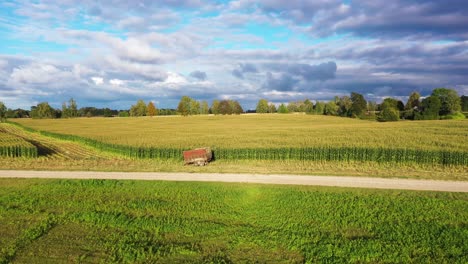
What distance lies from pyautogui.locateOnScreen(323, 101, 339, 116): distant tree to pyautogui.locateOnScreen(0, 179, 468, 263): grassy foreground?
135 metres

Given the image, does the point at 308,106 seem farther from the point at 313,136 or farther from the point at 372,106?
the point at 313,136

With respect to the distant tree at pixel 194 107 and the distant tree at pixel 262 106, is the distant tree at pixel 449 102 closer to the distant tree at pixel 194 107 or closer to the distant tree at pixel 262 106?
the distant tree at pixel 262 106

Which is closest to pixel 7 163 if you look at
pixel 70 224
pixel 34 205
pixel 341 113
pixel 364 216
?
pixel 34 205

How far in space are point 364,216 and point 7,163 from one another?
1249 inches

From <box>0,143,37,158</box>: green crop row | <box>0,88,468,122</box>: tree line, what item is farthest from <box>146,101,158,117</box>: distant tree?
<box>0,143,37,158</box>: green crop row

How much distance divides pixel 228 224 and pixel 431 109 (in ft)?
334

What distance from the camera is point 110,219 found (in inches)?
612

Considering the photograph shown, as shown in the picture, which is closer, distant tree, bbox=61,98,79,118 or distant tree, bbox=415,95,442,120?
distant tree, bbox=415,95,442,120

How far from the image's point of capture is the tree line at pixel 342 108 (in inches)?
3930

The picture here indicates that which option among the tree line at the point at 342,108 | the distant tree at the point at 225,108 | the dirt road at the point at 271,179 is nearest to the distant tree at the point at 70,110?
the tree line at the point at 342,108

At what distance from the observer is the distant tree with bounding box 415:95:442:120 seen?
96.1 metres

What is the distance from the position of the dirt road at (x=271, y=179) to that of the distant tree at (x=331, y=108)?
131 m

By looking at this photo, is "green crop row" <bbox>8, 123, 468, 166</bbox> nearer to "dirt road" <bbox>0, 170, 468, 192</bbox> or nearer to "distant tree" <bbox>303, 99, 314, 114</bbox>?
"dirt road" <bbox>0, 170, 468, 192</bbox>

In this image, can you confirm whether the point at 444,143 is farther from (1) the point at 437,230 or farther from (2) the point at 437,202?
(1) the point at 437,230
